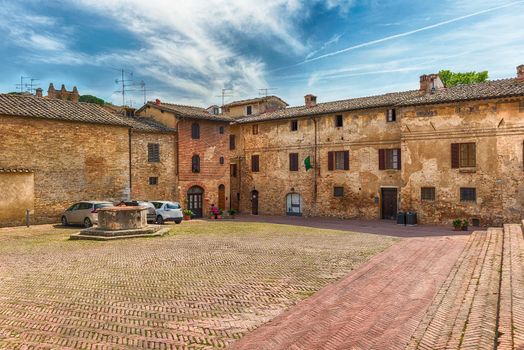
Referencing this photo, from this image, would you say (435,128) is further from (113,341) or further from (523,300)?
(113,341)

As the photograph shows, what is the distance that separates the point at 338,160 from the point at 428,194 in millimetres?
7034

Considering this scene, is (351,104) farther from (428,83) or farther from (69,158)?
(69,158)

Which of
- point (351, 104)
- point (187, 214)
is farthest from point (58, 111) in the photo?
point (351, 104)

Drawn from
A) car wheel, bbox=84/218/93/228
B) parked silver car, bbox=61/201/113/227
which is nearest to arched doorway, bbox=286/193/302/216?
parked silver car, bbox=61/201/113/227

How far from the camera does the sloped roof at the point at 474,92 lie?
22453 mm

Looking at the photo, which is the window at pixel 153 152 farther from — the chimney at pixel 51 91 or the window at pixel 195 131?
the chimney at pixel 51 91

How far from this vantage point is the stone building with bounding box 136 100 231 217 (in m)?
29.9

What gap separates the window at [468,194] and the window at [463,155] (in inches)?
52.9

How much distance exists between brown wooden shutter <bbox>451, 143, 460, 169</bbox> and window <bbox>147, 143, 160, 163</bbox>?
19.4 m

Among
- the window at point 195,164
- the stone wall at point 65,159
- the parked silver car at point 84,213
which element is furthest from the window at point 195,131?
the parked silver car at point 84,213

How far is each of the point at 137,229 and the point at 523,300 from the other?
49.9 ft

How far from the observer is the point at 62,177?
80.3 feet

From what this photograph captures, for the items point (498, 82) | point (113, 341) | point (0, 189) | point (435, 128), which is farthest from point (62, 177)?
point (498, 82)

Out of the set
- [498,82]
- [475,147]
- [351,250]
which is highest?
[498,82]
